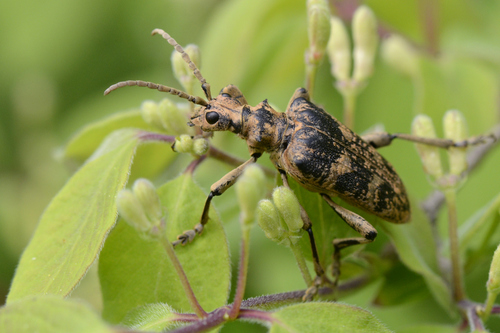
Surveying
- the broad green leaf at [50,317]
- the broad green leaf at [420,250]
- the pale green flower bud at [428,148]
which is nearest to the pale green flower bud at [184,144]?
the broad green leaf at [50,317]

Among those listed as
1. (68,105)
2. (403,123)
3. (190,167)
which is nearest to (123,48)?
(68,105)

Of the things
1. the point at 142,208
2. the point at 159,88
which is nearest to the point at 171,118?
the point at 159,88

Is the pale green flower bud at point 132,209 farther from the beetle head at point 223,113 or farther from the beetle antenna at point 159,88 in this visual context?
the beetle head at point 223,113

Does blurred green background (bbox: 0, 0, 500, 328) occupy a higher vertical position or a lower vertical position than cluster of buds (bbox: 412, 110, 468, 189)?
higher

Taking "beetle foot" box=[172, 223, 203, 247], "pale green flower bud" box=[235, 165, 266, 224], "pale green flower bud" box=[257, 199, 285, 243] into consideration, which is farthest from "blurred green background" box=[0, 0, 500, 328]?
"pale green flower bud" box=[235, 165, 266, 224]

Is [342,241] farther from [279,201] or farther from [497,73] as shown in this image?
[497,73]

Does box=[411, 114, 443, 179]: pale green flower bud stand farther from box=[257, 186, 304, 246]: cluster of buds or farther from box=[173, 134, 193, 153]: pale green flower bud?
box=[173, 134, 193, 153]: pale green flower bud
